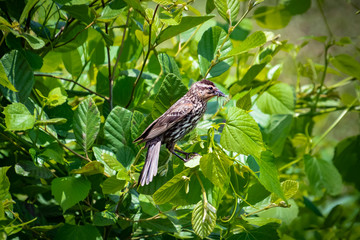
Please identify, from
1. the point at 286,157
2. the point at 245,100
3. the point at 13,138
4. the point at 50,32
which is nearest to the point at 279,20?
the point at 286,157

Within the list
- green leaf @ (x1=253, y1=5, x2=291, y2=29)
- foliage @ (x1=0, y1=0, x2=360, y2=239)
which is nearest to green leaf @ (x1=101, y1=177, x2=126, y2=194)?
foliage @ (x1=0, y1=0, x2=360, y2=239)

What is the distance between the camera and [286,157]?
1536mm

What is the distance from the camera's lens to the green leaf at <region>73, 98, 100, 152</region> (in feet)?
3.16

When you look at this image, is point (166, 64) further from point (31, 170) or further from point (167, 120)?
point (31, 170)

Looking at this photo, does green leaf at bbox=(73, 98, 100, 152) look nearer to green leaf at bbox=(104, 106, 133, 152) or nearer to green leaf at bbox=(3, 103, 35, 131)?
green leaf at bbox=(104, 106, 133, 152)

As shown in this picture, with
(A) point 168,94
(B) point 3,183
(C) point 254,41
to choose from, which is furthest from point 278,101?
(B) point 3,183

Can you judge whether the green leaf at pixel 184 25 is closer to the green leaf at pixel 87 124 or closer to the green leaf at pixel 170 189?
the green leaf at pixel 87 124

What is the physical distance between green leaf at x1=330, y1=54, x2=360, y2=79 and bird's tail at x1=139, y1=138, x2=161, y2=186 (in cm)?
81

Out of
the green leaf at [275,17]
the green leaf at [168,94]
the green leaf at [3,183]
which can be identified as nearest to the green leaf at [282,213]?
the green leaf at [168,94]

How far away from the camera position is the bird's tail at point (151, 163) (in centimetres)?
86

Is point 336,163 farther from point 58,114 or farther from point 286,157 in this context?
point 58,114

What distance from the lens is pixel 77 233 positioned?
95 cm

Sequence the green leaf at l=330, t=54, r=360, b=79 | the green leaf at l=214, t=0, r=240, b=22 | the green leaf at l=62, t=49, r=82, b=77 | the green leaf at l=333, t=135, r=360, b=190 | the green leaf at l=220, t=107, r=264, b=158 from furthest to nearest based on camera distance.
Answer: the green leaf at l=333, t=135, r=360, b=190 → the green leaf at l=330, t=54, r=360, b=79 → the green leaf at l=62, t=49, r=82, b=77 → the green leaf at l=214, t=0, r=240, b=22 → the green leaf at l=220, t=107, r=264, b=158

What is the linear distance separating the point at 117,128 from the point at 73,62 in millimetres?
341
